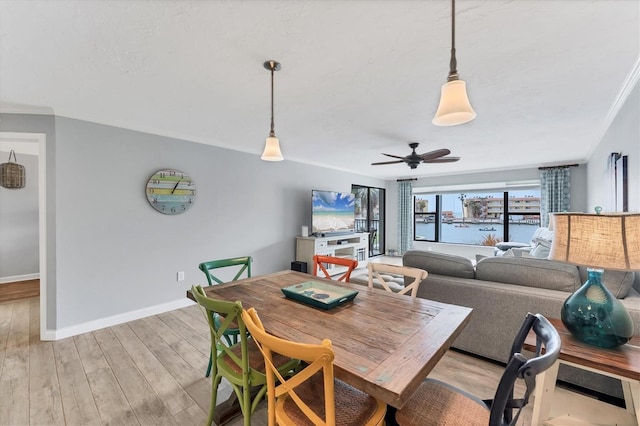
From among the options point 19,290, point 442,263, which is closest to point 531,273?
point 442,263

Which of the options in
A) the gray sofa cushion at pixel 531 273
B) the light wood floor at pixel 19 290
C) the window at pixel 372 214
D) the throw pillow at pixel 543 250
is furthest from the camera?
the window at pixel 372 214

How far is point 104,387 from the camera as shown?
6.44ft

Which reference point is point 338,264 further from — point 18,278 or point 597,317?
point 18,278

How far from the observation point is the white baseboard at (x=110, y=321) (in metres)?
2.66

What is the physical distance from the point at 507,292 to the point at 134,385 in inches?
114

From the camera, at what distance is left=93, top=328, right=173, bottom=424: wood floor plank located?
5.58 ft

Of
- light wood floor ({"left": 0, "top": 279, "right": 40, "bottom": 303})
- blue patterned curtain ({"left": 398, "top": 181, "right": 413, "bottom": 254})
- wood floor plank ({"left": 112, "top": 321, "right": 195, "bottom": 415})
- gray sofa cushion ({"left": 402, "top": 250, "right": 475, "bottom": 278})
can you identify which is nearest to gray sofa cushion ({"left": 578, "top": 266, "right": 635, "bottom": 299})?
gray sofa cushion ({"left": 402, "top": 250, "right": 475, "bottom": 278})

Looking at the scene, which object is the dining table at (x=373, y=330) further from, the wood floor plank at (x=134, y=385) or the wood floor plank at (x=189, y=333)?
the wood floor plank at (x=189, y=333)

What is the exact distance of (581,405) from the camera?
138cm

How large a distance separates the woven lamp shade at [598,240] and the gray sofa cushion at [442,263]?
1027 mm

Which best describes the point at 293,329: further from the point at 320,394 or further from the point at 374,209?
the point at 374,209

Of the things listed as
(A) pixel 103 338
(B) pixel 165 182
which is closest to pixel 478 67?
(B) pixel 165 182

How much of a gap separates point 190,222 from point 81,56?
86.7 inches

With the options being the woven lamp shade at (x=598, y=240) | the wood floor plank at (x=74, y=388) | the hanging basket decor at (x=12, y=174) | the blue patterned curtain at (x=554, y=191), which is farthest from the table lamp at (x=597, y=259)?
the hanging basket decor at (x=12, y=174)
